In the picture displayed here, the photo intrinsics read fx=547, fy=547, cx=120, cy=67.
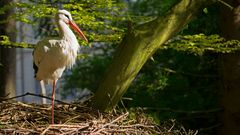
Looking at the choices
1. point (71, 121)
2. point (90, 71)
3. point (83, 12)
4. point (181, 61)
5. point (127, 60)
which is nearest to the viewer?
point (71, 121)

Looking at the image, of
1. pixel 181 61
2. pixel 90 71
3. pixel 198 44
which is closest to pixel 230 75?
pixel 198 44

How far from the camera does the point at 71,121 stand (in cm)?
389

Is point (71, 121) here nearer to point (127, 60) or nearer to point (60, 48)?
point (60, 48)

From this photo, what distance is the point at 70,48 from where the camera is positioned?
13.0ft

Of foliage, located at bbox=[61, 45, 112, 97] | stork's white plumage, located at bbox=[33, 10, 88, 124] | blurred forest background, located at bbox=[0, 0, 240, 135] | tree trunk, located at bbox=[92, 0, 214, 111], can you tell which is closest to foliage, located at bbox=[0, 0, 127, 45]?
blurred forest background, located at bbox=[0, 0, 240, 135]

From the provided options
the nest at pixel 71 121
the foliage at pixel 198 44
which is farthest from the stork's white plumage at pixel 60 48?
the foliage at pixel 198 44

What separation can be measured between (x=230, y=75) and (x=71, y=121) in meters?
2.48

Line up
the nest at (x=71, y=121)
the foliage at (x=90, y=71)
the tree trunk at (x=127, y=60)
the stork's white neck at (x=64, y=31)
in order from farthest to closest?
the foliage at (x=90, y=71)
the tree trunk at (x=127, y=60)
the stork's white neck at (x=64, y=31)
the nest at (x=71, y=121)

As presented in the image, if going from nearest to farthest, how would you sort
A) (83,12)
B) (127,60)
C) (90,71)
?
(127,60)
(83,12)
(90,71)

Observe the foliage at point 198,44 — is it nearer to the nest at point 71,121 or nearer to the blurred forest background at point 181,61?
the blurred forest background at point 181,61

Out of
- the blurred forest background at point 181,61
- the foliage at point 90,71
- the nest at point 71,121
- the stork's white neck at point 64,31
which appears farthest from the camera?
the foliage at point 90,71

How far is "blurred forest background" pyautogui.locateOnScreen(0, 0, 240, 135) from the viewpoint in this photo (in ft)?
15.7

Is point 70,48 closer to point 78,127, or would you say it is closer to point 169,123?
point 78,127

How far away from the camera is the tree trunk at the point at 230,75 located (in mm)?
5684
